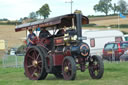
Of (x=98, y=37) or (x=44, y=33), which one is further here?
(x=98, y=37)

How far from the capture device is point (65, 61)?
37.3 feet

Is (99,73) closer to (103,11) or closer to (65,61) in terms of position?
(65,61)

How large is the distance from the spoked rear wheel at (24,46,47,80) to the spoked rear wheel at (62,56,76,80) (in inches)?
38.1

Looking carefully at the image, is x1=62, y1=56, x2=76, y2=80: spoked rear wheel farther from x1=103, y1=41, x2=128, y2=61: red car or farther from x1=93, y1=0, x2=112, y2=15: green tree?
x1=93, y1=0, x2=112, y2=15: green tree

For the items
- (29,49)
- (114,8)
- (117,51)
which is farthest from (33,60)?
(114,8)

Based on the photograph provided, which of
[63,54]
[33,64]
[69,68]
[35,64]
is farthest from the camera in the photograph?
[33,64]

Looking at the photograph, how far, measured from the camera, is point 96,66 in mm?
11609

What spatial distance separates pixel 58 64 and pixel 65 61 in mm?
517

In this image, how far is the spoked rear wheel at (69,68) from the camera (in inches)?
426

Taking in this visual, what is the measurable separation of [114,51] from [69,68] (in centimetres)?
1294

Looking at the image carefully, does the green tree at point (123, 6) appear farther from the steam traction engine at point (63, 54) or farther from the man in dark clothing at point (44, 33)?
the steam traction engine at point (63, 54)

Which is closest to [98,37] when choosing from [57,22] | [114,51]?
[114,51]

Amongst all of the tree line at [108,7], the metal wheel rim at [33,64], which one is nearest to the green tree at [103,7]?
the tree line at [108,7]

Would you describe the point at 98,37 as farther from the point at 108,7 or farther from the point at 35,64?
the point at 108,7
